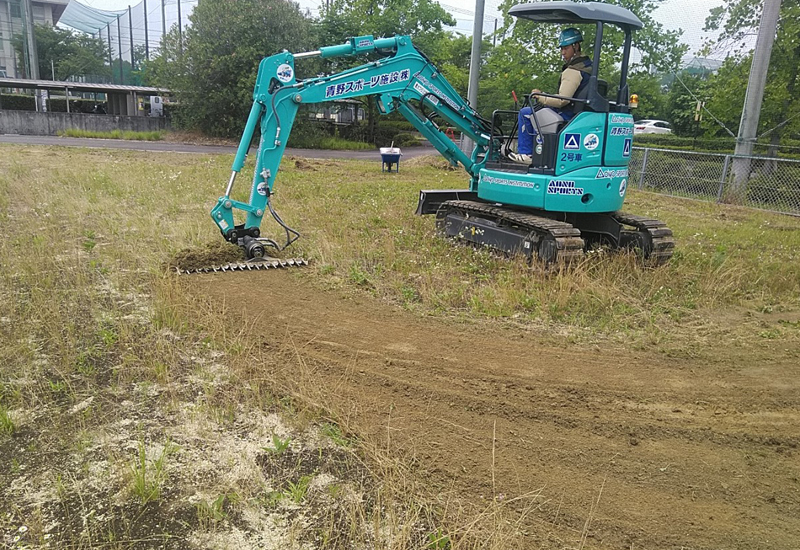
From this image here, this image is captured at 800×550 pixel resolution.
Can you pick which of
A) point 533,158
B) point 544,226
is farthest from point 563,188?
point 533,158

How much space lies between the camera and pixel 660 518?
3035 millimetres

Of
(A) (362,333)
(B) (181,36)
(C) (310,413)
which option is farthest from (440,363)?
(B) (181,36)

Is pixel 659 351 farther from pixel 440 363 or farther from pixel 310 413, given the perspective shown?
pixel 310 413

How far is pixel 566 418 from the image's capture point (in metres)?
3.98

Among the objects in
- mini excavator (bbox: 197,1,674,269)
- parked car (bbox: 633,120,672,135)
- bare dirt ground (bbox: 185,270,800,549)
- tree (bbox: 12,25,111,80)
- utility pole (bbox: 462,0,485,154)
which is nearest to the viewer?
bare dirt ground (bbox: 185,270,800,549)

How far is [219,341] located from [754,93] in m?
14.2

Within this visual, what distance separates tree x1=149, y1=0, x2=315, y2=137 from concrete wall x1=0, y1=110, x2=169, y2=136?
3803 millimetres

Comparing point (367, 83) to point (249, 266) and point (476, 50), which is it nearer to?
point (249, 266)

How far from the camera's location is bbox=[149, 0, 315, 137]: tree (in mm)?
27094

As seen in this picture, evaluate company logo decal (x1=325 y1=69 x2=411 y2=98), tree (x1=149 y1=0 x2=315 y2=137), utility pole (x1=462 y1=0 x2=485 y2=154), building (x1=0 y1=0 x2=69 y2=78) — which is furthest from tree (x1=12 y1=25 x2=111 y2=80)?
company logo decal (x1=325 y1=69 x2=411 y2=98)

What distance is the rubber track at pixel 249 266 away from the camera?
679 cm

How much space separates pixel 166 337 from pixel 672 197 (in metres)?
14.3

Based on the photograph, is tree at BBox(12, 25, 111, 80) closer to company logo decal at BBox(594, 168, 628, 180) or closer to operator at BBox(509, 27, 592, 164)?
operator at BBox(509, 27, 592, 164)

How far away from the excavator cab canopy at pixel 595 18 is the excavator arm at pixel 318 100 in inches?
60.1
